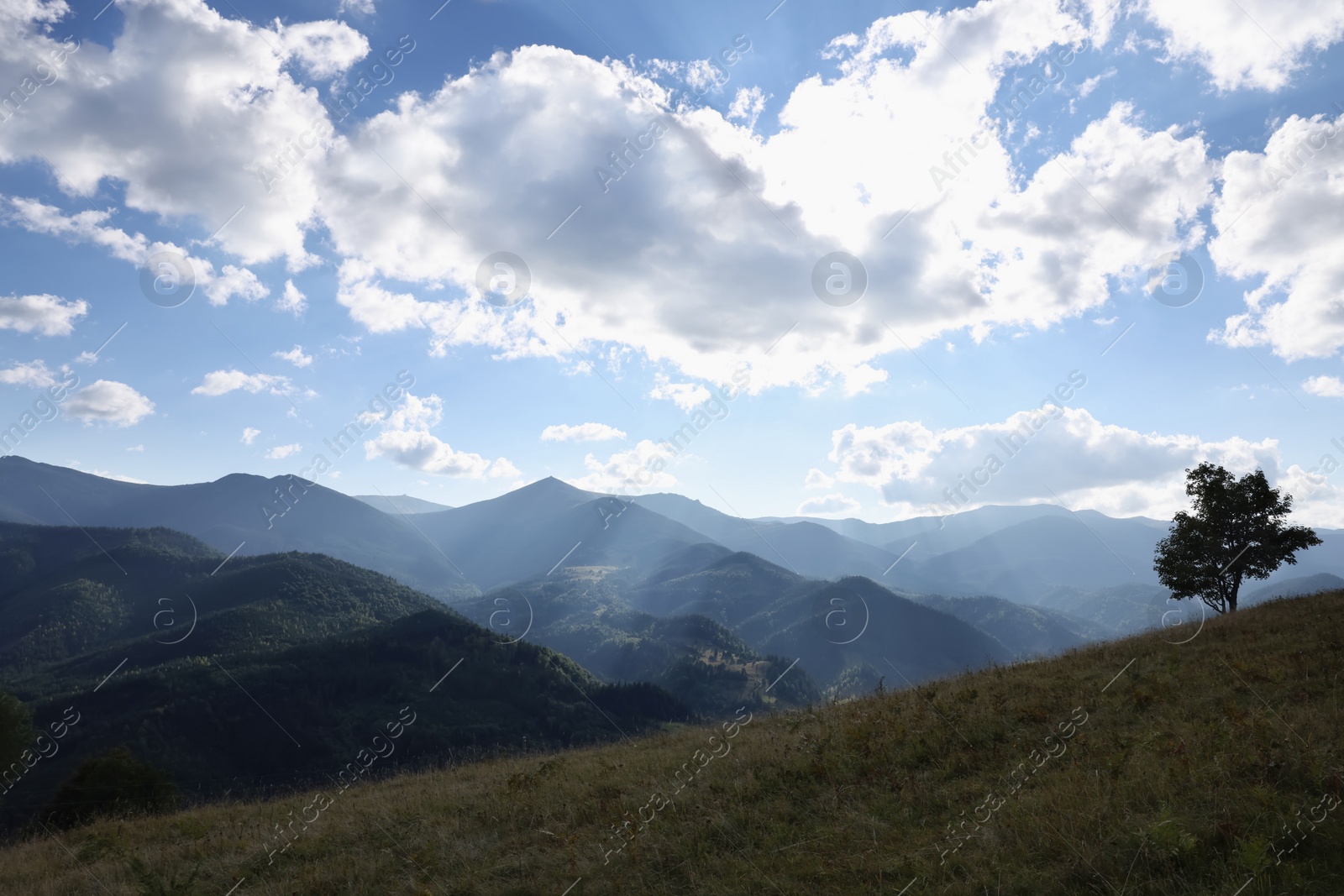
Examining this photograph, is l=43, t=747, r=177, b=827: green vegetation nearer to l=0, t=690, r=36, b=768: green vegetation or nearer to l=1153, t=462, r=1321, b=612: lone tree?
l=0, t=690, r=36, b=768: green vegetation

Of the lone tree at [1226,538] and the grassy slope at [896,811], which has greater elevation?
the lone tree at [1226,538]

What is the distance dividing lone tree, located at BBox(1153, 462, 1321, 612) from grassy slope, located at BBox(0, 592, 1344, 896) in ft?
71.5

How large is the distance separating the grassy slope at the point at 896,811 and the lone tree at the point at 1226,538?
21784mm

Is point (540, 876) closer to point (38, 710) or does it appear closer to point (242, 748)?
point (242, 748)

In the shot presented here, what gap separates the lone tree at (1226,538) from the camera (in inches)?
1385

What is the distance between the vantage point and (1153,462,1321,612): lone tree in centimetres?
3519

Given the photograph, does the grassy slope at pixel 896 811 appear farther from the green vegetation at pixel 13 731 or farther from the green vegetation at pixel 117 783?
the green vegetation at pixel 13 731

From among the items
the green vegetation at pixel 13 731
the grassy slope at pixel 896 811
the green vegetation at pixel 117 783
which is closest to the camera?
the grassy slope at pixel 896 811

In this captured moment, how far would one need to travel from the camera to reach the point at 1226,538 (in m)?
36.3

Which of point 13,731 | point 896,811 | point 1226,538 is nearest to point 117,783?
point 896,811

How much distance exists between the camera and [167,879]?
446 inches

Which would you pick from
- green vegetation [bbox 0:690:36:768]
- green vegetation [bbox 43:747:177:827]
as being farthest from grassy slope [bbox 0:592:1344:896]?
green vegetation [bbox 0:690:36:768]

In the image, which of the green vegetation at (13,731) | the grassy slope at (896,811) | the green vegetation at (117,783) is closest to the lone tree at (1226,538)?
the grassy slope at (896,811)

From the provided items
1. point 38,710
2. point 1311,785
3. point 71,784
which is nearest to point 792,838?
point 1311,785
